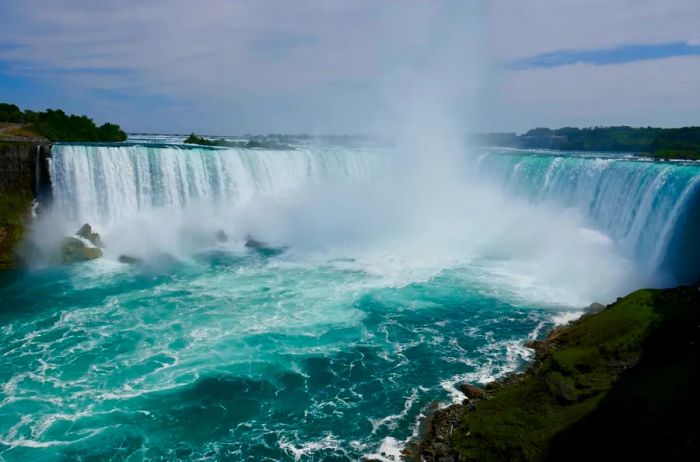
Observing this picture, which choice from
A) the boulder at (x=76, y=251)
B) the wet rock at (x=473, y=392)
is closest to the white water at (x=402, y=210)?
the boulder at (x=76, y=251)

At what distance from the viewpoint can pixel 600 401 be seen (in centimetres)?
917

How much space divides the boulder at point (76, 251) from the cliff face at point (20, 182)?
6.86 ft

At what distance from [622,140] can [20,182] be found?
1947 inches

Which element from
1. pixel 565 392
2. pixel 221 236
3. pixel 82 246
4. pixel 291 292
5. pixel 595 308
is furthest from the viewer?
pixel 221 236

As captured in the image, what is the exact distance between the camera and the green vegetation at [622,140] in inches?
1572

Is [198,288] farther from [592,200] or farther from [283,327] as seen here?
[592,200]

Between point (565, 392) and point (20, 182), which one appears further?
point (20, 182)

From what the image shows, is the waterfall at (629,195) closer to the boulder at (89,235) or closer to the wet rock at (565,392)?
the wet rock at (565,392)

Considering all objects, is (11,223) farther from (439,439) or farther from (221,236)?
(439,439)

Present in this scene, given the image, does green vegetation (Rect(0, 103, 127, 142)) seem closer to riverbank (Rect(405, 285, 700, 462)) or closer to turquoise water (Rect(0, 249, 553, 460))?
turquoise water (Rect(0, 249, 553, 460))

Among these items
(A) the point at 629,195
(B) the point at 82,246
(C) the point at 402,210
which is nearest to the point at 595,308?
(A) the point at 629,195

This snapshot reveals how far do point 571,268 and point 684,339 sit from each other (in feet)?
30.2

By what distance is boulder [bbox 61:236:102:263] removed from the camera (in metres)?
21.0

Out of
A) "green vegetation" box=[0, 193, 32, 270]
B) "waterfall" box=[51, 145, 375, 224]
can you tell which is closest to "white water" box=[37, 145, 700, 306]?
"waterfall" box=[51, 145, 375, 224]
